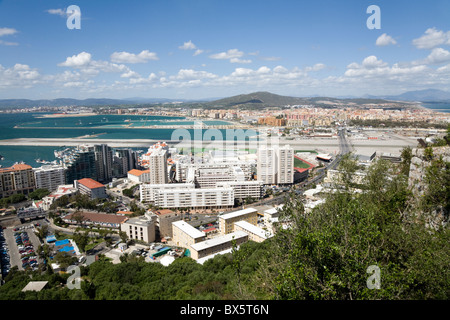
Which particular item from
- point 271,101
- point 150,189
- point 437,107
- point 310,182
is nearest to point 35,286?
point 150,189

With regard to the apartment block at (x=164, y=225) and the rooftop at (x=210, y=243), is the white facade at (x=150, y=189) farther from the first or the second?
the rooftop at (x=210, y=243)

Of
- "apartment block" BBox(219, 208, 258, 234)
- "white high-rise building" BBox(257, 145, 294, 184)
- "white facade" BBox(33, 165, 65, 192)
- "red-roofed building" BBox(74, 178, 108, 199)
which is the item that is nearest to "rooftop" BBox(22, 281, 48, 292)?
"apartment block" BBox(219, 208, 258, 234)

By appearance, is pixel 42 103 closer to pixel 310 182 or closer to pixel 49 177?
pixel 49 177

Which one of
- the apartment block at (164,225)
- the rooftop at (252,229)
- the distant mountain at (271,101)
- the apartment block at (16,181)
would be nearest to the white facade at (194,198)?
the apartment block at (164,225)

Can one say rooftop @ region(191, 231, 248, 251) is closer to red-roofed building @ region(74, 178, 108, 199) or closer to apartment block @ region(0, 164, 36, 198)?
red-roofed building @ region(74, 178, 108, 199)

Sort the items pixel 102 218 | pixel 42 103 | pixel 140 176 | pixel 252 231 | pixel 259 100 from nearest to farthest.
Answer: pixel 252 231 → pixel 102 218 → pixel 140 176 → pixel 42 103 → pixel 259 100
